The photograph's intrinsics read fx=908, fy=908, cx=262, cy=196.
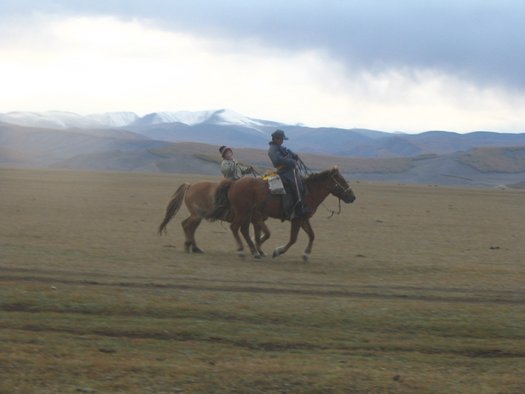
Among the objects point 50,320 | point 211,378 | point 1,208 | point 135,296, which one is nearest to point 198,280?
point 135,296

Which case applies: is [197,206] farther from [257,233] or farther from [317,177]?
[317,177]

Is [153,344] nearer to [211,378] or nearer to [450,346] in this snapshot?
[211,378]

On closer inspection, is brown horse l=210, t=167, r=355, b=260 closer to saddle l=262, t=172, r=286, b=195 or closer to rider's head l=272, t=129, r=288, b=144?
saddle l=262, t=172, r=286, b=195

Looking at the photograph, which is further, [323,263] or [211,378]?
[323,263]

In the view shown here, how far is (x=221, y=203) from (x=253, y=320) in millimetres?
6998

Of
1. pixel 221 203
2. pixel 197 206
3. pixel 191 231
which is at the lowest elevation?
pixel 191 231

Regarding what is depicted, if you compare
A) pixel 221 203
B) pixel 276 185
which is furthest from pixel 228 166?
pixel 276 185

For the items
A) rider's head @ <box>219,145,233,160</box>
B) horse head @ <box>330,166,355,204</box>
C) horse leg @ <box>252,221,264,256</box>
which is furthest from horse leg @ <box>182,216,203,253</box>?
horse head @ <box>330,166,355,204</box>

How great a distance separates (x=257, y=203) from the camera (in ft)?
56.3

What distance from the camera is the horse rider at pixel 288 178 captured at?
17.1 meters

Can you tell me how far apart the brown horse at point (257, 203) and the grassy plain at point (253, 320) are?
1.68 ft

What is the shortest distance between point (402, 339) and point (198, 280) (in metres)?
4.37

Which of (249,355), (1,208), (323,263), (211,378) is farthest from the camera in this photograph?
(1,208)

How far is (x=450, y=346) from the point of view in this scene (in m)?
9.83
